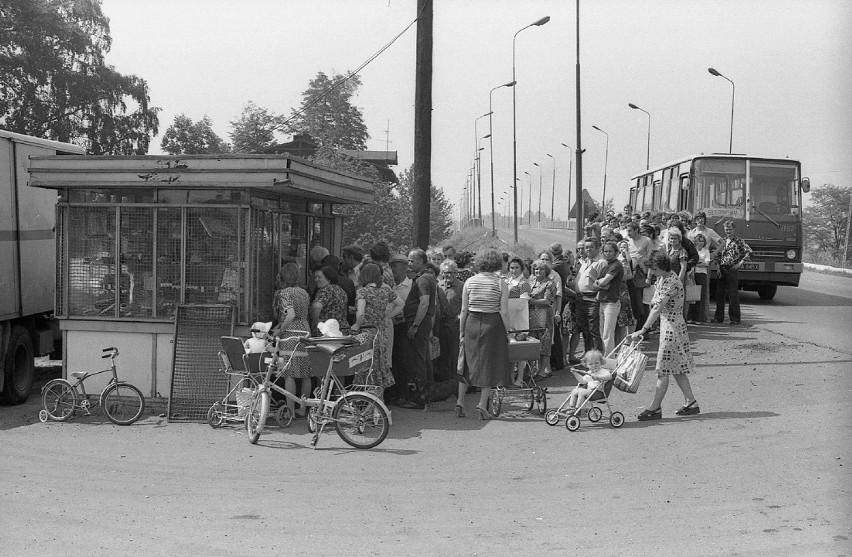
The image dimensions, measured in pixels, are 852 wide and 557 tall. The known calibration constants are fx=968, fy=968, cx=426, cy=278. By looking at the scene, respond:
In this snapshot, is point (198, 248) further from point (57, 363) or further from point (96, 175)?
point (57, 363)

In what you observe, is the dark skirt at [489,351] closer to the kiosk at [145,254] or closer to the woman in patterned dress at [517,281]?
the woman in patterned dress at [517,281]

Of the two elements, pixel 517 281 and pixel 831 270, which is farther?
pixel 831 270

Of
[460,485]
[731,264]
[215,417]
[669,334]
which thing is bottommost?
[460,485]

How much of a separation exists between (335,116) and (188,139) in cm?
2276

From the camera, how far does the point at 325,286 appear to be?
10.6m

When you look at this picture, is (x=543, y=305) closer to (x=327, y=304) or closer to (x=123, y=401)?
(x=327, y=304)

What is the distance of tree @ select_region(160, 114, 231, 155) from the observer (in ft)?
180

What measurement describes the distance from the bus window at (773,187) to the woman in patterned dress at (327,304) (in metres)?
13.4

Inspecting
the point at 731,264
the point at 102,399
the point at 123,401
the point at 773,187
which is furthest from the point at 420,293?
the point at 773,187

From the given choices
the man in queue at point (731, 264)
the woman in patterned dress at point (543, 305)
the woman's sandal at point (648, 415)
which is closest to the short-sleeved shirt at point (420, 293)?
the woman in patterned dress at point (543, 305)

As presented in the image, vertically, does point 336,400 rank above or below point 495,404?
above

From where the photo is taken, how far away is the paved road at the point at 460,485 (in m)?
6.20

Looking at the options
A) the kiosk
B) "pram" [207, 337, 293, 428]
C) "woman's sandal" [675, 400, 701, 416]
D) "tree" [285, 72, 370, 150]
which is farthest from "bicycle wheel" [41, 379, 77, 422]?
"tree" [285, 72, 370, 150]

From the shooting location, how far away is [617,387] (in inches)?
384
